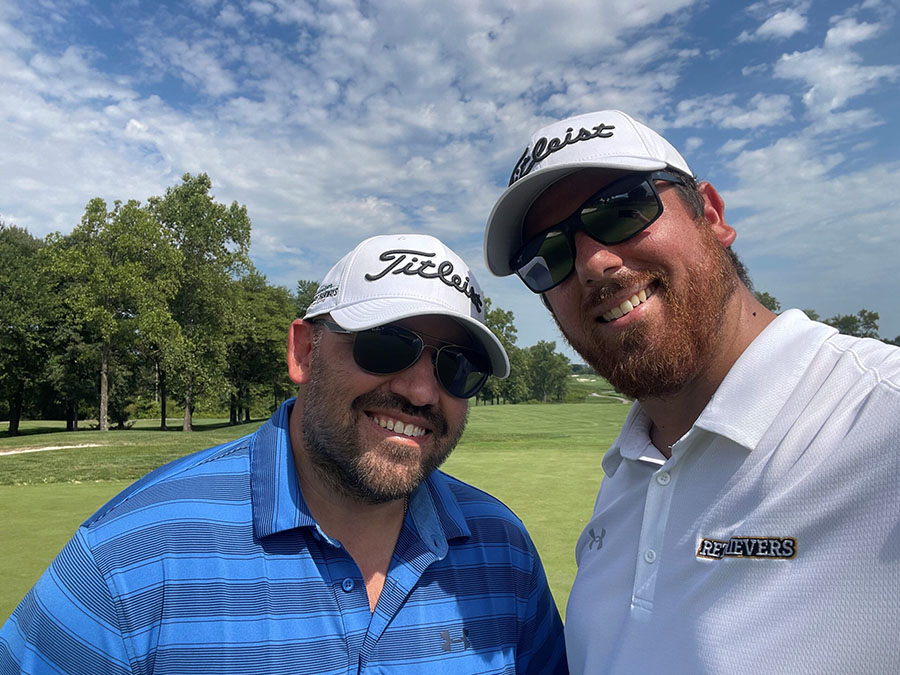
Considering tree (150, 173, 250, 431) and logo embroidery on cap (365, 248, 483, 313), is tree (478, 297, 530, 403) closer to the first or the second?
tree (150, 173, 250, 431)

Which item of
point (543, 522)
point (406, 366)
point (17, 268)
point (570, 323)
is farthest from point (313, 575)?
point (17, 268)

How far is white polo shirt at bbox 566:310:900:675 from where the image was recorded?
1.23 meters

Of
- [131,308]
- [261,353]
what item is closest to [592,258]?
[131,308]

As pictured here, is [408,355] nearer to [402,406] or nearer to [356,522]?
[402,406]

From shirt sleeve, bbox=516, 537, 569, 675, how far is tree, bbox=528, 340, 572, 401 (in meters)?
61.5

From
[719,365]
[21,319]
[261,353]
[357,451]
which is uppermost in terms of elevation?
[21,319]

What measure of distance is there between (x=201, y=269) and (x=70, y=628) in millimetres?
27998

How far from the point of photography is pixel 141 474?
30.3 ft

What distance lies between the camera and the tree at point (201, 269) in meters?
27.5

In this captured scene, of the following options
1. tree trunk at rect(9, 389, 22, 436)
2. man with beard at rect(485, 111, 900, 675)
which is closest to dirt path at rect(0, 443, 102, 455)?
man with beard at rect(485, 111, 900, 675)

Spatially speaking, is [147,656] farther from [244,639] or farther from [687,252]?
[687,252]

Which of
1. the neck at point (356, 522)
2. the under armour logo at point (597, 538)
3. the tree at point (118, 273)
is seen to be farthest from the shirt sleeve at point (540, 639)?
the tree at point (118, 273)

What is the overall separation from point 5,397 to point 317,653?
1484 inches

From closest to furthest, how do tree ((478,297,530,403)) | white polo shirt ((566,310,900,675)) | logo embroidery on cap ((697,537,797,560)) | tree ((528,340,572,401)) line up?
white polo shirt ((566,310,900,675))
logo embroidery on cap ((697,537,797,560))
tree ((478,297,530,403))
tree ((528,340,572,401))
